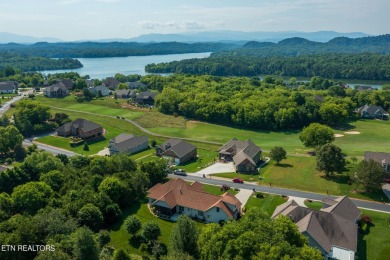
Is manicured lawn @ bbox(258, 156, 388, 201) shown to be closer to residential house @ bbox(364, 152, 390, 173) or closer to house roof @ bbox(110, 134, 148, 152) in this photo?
residential house @ bbox(364, 152, 390, 173)

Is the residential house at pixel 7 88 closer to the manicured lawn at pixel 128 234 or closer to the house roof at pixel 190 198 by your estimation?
the manicured lawn at pixel 128 234

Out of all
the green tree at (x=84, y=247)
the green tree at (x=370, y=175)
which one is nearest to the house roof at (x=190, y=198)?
the green tree at (x=84, y=247)

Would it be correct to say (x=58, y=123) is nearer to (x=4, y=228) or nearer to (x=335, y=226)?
(x=4, y=228)

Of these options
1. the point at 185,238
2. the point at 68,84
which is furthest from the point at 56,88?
the point at 185,238

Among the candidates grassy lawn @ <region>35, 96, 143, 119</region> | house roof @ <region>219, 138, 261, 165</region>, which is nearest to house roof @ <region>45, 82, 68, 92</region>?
grassy lawn @ <region>35, 96, 143, 119</region>

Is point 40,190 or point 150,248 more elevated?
point 40,190

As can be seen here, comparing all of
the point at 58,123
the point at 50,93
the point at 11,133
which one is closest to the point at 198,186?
the point at 11,133
